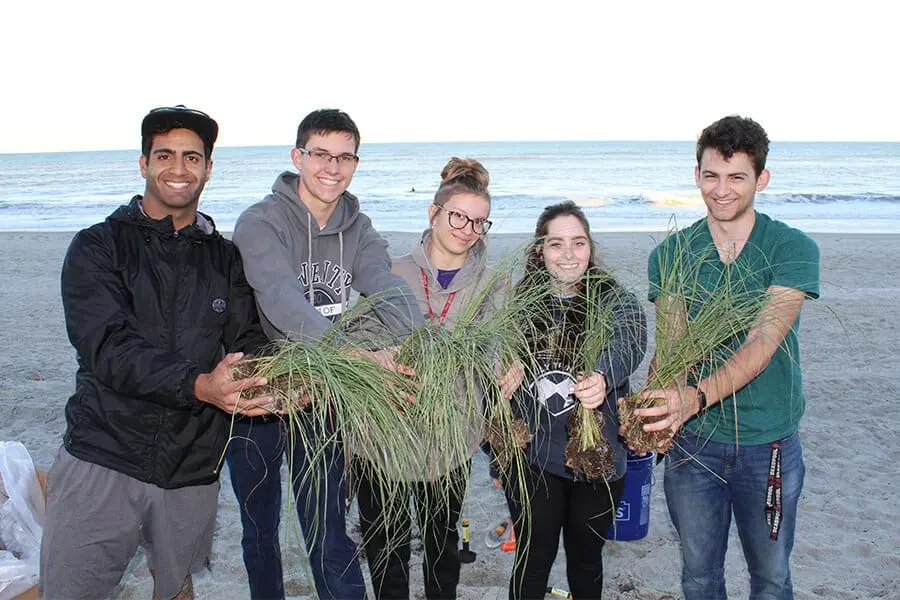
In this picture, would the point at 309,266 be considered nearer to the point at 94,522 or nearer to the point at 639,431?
the point at 94,522

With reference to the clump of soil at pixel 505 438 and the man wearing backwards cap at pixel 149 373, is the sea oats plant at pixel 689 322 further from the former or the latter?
the man wearing backwards cap at pixel 149 373

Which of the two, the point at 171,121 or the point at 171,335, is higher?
the point at 171,121

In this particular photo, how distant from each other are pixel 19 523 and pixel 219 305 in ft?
5.14

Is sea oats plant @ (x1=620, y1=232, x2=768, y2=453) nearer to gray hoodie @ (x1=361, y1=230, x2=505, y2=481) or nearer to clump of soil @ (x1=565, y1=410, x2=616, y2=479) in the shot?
clump of soil @ (x1=565, y1=410, x2=616, y2=479)

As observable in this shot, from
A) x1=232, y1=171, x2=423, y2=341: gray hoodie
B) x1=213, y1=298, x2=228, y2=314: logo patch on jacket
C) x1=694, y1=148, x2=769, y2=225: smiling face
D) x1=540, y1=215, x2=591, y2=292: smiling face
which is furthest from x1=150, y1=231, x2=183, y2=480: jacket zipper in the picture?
x1=694, y1=148, x2=769, y2=225: smiling face

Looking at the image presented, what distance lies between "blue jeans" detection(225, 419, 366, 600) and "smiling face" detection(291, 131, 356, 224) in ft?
2.69

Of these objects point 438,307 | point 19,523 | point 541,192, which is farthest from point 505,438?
point 541,192

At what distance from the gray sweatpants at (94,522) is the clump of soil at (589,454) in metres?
1.29

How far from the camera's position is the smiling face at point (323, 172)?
258 cm

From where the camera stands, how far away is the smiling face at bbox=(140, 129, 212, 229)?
2.34 m

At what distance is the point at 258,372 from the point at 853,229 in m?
18.1

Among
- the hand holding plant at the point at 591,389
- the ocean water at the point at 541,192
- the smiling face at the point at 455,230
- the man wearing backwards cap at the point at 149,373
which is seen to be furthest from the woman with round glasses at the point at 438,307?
the ocean water at the point at 541,192

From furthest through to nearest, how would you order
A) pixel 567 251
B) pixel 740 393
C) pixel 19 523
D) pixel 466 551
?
pixel 466 551, pixel 19 523, pixel 567 251, pixel 740 393

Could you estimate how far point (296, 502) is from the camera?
8.24ft
